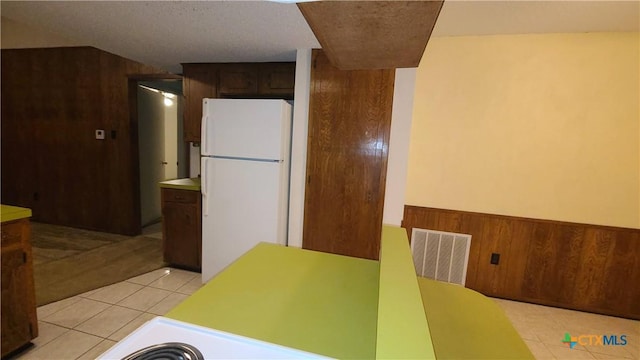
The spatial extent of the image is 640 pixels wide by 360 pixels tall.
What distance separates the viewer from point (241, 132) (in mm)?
2385

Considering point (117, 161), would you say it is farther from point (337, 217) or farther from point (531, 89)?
point (531, 89)

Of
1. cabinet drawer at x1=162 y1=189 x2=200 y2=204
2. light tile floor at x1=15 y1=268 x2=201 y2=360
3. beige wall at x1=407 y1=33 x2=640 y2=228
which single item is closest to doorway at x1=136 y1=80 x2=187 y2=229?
cabinet drawer at x1=162 y1=189 x2=200 y2=204

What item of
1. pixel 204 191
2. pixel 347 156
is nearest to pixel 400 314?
pixel 347 156

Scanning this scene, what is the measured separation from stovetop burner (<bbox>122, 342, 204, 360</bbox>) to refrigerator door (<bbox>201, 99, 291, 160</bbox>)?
1.75 meters

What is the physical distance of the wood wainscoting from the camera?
2330mm

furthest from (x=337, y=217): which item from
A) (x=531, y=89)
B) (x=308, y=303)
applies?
(x=531, y=89)

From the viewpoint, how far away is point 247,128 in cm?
237

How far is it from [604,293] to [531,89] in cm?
186

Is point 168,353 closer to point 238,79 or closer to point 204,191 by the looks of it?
point 204,191

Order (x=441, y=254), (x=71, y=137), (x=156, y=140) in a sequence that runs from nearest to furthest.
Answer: (x=441, y=254), (x=71, y=137), (x=156, y=140)

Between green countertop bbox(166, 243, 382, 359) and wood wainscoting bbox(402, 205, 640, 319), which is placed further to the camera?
wood wainscoting bbox(402, 205, 640, 319)

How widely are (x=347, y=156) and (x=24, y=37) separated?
4.76 metres

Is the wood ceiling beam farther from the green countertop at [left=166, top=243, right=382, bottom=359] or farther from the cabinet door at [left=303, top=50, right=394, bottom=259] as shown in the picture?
the cabinet door at [left=303, top=50, right=394, bottom=259]

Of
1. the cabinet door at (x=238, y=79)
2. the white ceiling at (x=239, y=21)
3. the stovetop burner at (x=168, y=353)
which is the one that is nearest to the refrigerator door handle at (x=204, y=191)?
the cabinet door at (x=238, y=79)
